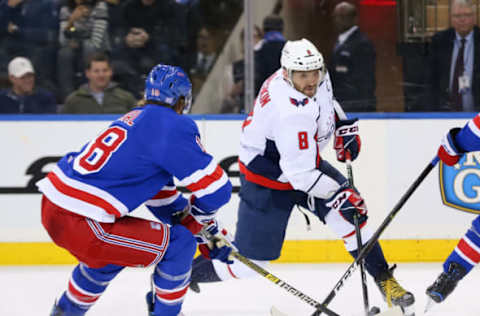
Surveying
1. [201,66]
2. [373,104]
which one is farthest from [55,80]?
[373,104]

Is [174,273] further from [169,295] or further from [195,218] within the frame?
[195,218]

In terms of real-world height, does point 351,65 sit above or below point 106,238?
above

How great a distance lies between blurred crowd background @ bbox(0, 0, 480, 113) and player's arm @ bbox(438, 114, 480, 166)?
4.25 feet

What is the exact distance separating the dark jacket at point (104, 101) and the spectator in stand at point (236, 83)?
1.74 ft

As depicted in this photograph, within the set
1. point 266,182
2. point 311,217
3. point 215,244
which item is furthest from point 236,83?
point 215,244

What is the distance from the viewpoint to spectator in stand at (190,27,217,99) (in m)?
4.19

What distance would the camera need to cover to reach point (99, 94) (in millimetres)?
4184

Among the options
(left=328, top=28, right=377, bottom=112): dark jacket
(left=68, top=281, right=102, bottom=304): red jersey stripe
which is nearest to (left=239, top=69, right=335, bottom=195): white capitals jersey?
(left=68, top=281, right=102, bottom=304): red jersey stripe

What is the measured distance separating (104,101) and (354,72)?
1.40m

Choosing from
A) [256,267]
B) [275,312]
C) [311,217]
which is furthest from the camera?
[311,217]

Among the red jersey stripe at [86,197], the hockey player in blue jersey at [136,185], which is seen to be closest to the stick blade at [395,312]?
the hockey player in blue jersey at [136,185]

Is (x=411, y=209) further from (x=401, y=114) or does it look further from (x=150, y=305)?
(x=150, y=305)

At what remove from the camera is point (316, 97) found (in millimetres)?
2803

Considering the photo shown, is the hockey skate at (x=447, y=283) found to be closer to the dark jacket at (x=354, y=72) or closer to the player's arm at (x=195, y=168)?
the player's arm at (x=195, y=168)
